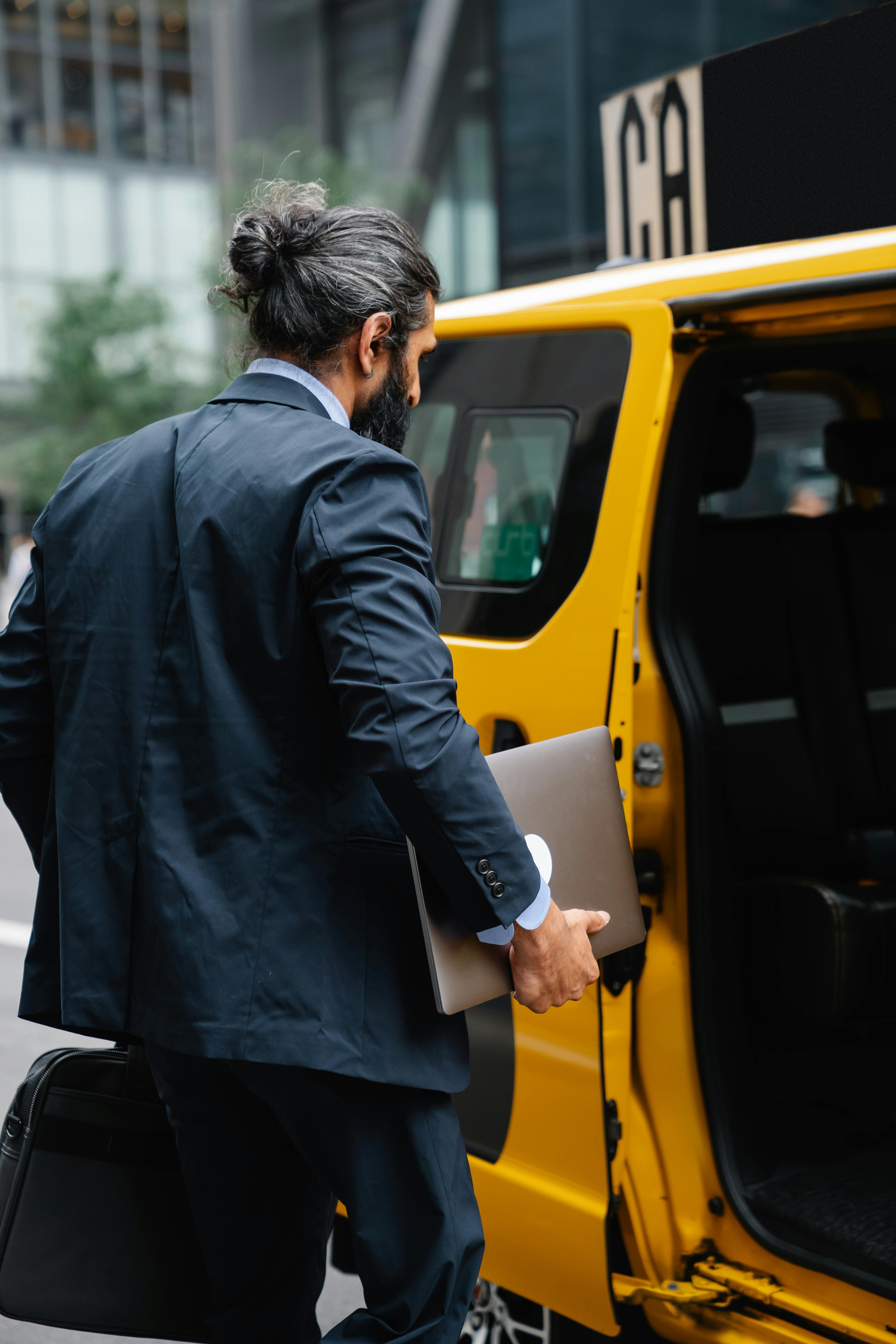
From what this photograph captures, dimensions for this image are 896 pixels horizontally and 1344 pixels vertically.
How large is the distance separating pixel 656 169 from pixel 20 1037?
348 centimetres

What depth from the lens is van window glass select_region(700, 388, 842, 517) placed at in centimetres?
366

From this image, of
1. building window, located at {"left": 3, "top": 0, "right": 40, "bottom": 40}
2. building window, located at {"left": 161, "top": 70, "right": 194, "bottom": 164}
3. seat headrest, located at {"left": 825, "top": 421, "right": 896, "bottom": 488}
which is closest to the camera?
seat headrest, located at {"left": 825, "top": 421, "right": 896, "bottom": 488}

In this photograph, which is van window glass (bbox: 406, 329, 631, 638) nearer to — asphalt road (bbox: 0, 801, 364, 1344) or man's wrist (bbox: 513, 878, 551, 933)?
man's wrist (bbox: 513, 878, 551, 933)

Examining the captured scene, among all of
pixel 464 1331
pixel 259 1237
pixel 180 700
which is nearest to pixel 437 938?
pixel 180 700

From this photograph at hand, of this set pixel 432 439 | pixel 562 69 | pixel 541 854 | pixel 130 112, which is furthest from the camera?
pixel 130 112

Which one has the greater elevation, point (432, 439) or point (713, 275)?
point (713, 275)

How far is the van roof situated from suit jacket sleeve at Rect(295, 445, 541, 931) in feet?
2.63

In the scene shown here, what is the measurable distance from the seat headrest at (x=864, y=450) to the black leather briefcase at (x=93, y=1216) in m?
2.16

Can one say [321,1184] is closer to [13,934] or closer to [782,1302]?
[782,1302]

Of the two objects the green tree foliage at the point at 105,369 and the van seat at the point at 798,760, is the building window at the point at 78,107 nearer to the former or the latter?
the green tree foliage at the point at 105,369

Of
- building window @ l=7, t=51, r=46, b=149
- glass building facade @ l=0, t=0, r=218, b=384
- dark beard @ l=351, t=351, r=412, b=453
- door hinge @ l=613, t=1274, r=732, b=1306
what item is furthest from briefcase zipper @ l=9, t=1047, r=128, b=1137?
building window @ l=7, t=51, r=46, b=149

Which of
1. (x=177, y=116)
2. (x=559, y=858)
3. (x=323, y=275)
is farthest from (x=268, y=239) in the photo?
(x=177, y=116)

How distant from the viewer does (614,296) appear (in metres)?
2.49

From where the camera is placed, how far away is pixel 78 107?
→ 97.6 feet
